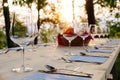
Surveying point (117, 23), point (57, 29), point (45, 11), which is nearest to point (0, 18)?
point (45, 11)

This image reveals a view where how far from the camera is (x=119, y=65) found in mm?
4543

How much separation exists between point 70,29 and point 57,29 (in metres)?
0.13

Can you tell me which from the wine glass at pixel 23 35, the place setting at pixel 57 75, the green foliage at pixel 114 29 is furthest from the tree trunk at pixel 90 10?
the place setting at pixel 57 75

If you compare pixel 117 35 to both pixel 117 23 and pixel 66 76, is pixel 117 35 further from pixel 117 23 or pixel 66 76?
pixel 66 76

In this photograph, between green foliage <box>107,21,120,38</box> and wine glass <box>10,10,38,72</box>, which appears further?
green foliage <box>107,21,120,38</box>

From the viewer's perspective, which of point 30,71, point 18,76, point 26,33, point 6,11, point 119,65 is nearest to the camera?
point 18,76

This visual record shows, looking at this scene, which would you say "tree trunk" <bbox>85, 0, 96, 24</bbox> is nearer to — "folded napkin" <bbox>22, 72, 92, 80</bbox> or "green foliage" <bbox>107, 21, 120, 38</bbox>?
"green foliage" <bbox>107, 21, 120, 38</bbox>

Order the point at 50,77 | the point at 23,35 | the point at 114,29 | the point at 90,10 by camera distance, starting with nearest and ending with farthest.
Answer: the point at 50,77 → the point at 23,35 → the point at 90,10 → the point at 114,29

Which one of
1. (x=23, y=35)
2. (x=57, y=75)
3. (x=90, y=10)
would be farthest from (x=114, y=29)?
(x=57, y=75)

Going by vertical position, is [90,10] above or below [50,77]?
above

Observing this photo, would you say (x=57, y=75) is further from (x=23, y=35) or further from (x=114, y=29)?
(x=114, y=29)

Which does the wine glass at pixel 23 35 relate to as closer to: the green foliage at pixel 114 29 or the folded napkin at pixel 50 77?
the folded napkin at pixel 50 77

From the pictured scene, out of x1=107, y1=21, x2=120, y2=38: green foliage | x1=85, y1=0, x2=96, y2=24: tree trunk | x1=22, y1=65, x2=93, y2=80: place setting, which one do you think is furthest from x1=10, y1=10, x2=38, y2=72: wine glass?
x1=107, y1=21, x2=120, y2=38: green foliage

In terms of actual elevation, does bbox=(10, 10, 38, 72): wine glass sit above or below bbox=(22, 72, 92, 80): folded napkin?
above
